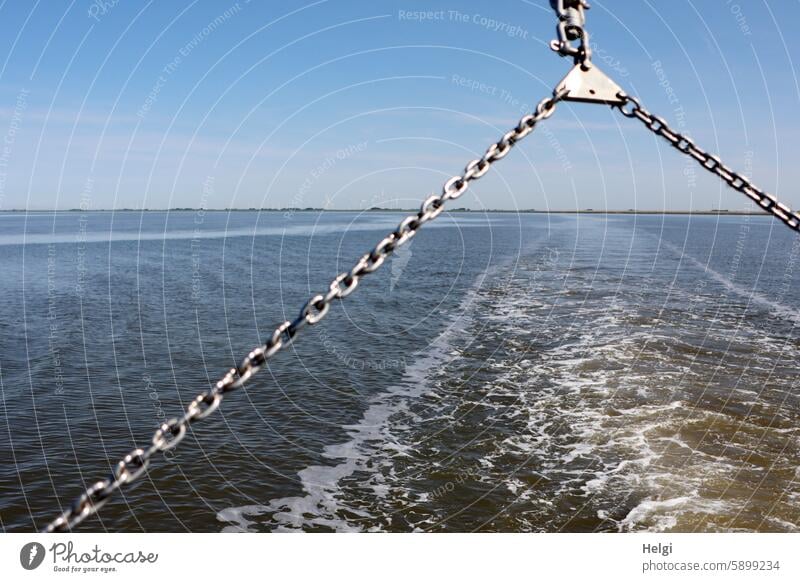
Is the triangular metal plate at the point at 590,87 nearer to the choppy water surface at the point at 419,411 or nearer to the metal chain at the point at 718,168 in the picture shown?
the metal chain at the point at 718,168

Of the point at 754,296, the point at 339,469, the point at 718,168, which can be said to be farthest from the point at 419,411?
the point at 754,296

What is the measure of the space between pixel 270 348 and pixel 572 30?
102 inches

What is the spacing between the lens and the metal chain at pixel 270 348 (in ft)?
9.07

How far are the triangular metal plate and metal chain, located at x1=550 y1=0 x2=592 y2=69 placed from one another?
0.20 feet

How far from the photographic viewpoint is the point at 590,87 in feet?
11.7

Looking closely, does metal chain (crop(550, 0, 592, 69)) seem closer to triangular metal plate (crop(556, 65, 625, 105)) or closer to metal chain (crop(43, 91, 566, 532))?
triangular metal plate (crop(556, 65, 625, 105))

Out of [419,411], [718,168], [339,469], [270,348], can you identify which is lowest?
[339,469]

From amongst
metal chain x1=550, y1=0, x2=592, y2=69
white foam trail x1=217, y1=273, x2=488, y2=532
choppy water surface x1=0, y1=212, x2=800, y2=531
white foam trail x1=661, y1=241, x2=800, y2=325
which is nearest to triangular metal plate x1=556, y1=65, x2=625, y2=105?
metal chain x1=550, y1=0, x2=592, y2=69

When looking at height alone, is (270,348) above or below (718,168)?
below

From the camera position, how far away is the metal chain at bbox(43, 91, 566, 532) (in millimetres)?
2766

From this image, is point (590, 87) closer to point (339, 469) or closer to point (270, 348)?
point (270, 348)

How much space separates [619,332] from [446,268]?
22927 millimetres

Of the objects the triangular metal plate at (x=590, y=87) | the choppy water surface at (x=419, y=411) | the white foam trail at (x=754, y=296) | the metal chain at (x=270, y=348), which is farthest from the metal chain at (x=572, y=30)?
the white foam trail at (x=754, y=296)

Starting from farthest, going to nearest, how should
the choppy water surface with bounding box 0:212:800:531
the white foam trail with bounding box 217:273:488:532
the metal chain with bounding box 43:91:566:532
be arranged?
the choppy water surface with bounding box 0:212:800:531 < the white foam trail with bounding box 217:273:488:532 < the metal chain with bounding box 43:91:566:532
